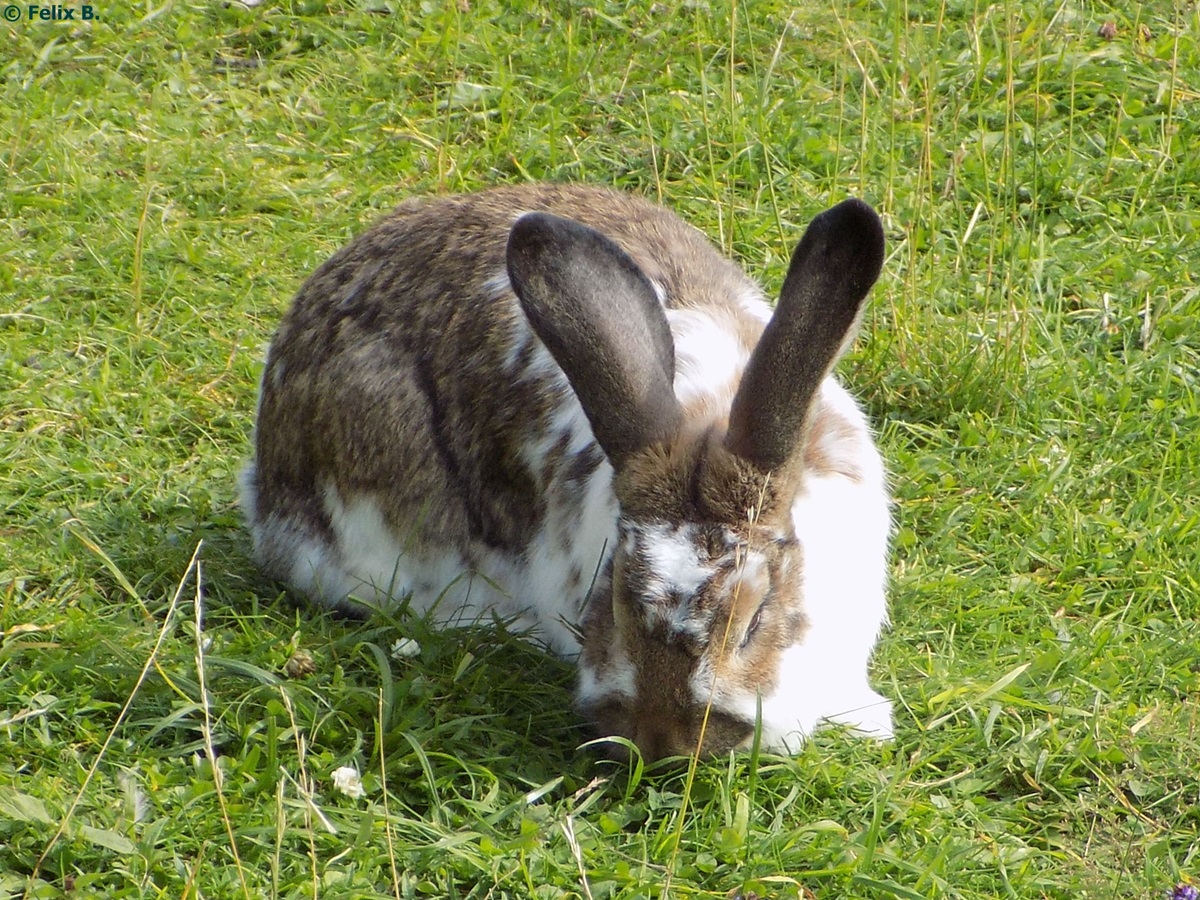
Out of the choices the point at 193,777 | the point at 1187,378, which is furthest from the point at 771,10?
the point at 193,777

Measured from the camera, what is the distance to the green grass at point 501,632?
401 centimetres

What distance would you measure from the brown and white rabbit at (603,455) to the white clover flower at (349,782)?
1.99 feet

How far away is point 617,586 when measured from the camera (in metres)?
4.09

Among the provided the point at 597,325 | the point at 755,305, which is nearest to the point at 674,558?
the point at 597,325

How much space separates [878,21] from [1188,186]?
1.66 metres

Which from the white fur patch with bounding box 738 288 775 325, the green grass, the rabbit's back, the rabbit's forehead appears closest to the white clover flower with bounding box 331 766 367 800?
the green grass

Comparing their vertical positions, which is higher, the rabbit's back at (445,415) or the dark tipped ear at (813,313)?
the dark tipped ear at (813,313)

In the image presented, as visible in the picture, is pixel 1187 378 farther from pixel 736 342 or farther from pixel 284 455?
pixel 284 455

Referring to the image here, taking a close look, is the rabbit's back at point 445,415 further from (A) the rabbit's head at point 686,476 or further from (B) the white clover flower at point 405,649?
(A) the rabbit's head at point 686,476

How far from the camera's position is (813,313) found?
156 inches

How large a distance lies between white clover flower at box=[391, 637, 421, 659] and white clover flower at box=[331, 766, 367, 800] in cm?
61

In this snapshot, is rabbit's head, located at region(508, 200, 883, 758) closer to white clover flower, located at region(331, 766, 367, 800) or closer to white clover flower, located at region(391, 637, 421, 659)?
white clover flower, located at region(331, 766, 367, 800)

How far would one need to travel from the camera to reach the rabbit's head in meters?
3.96

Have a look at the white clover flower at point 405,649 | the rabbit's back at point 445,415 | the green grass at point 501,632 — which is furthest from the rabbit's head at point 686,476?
the white clover flower at point 405,649
